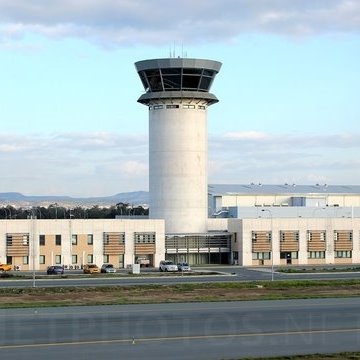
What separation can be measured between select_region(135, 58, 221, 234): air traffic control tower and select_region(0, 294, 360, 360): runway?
5895 cm

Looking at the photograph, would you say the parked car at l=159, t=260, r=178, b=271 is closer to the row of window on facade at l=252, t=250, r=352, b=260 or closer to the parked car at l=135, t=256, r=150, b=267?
the parked car at l=135, t=256, r=150, b=267

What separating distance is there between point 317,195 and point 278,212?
58.5ft

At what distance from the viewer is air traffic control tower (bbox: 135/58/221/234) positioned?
11050 cm

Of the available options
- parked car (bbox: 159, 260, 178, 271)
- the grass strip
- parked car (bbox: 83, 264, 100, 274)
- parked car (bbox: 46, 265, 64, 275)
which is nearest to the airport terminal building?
parked car (bbox: 159, 260, 178, 271)

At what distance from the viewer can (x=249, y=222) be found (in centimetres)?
10969

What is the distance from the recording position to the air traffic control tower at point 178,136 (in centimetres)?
11050

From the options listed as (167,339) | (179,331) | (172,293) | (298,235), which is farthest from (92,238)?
(167,339)

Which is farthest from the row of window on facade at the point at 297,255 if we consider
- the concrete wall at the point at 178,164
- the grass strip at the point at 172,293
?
the grass strip at the point at 172,293

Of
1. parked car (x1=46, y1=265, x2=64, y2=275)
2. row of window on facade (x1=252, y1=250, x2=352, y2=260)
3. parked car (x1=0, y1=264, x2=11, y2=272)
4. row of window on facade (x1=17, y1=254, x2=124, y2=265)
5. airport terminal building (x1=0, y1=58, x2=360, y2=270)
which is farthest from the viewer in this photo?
row of window on facade (x1=252, y1=250, x2=352, y2=260)

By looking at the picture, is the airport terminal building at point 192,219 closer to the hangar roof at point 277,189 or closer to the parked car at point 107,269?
the parked car at point 107,269

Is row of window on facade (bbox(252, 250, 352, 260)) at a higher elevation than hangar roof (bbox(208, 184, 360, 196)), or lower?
lower

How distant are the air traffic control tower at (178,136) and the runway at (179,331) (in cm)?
5895

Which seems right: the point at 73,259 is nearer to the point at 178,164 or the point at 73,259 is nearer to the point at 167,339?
the point at 178,164

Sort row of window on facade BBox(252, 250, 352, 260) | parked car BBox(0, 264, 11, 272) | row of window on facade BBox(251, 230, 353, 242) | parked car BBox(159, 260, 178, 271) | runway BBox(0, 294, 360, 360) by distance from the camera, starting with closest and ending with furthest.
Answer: runway BBox(0, 294, 360, 360) < parked car BBox(159, 260, 178, 271) < parked car BBox(0, 264, 11, 272) < row of window on facade BBox(251, 230, 353, 242) < row of window on facade BBox(252, 250, 352, 260)
